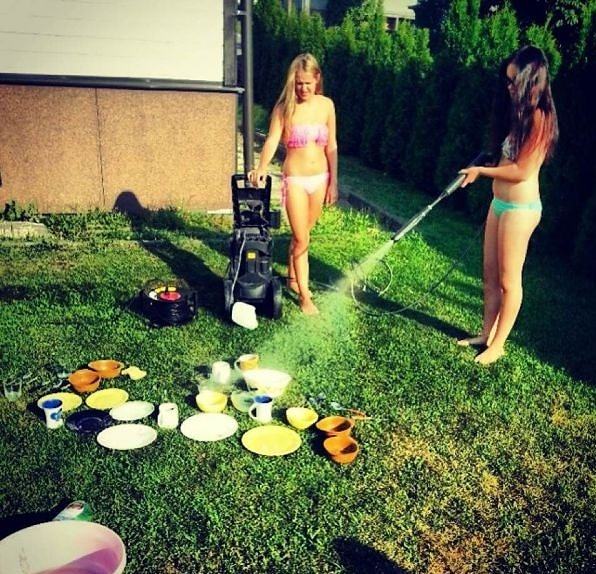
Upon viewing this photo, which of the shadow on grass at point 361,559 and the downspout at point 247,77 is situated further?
the downspout at point 247,77

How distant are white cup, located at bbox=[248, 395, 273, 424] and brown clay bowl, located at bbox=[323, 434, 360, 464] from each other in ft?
1.48

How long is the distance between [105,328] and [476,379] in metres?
3.08

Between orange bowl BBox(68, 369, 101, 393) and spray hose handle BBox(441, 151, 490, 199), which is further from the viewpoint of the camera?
spray hose handle BBox(441, 151, 490, 199)

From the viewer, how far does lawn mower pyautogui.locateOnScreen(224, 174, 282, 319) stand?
5.24 metres

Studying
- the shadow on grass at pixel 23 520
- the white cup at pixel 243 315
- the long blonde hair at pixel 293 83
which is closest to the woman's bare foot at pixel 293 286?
the white cup at pixel 243 315

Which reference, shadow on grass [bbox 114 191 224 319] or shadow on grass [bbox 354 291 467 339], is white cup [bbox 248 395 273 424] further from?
shadow on grass [bbox 354 291 467 339]

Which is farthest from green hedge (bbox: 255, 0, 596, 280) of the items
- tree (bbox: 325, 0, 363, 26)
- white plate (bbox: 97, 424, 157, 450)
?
tree (bbox: 325, 0, 363, 26)

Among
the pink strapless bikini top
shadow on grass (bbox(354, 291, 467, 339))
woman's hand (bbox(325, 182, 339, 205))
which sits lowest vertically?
shadow on grass (bbox(354, 291, 467, 339))

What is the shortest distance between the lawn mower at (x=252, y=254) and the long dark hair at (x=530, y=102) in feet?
6.90

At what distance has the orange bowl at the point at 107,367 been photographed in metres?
4.37

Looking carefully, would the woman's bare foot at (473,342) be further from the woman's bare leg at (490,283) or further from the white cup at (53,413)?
the white cup at (53,413)

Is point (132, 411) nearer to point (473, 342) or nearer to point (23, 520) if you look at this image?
point (23, 520)

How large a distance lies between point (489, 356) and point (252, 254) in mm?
2135

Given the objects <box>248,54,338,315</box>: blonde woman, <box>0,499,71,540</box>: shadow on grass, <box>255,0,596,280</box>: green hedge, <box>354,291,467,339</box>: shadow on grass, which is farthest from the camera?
<box>255,0,596,280</box>: green hedge
